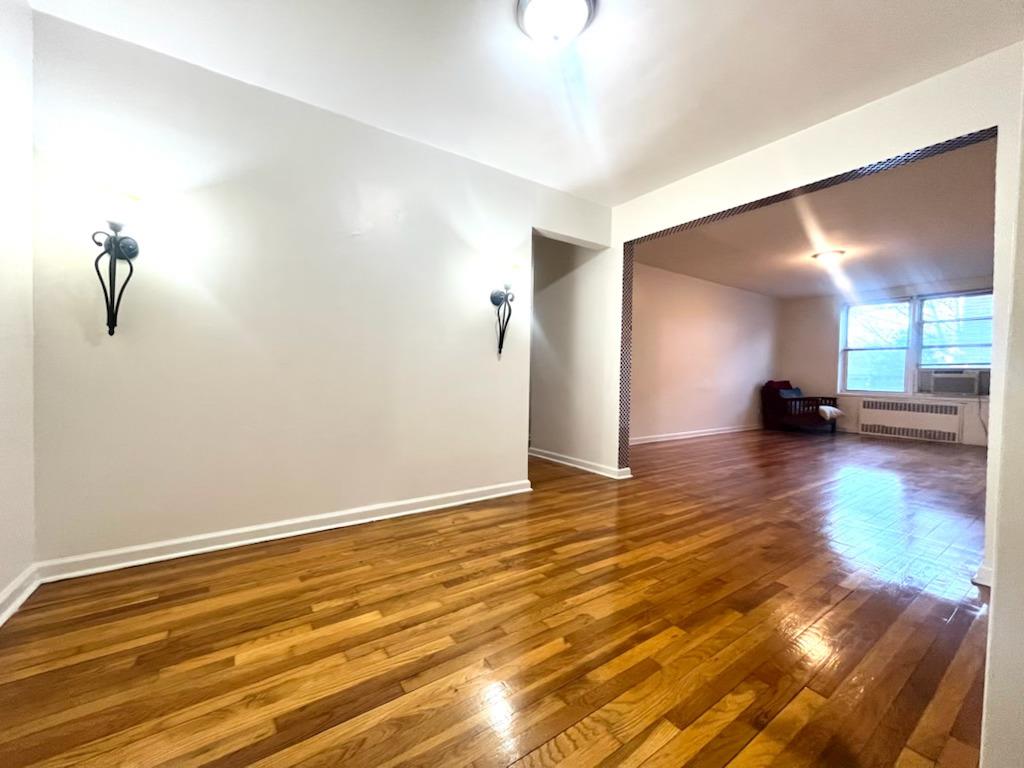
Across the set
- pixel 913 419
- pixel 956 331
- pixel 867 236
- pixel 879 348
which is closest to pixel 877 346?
pixel 879 348

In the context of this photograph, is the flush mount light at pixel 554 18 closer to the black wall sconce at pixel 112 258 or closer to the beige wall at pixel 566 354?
the black wall sconce at pixel 112 258

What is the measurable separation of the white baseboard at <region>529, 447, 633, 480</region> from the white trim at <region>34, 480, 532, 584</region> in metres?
1.37

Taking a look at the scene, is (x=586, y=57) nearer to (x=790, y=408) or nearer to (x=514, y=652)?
(x=514, y=652)

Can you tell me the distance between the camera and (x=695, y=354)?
22.7ft

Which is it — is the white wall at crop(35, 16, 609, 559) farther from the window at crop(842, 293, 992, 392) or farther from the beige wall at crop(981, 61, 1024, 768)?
the window at crop(842, 293, 992, 392)

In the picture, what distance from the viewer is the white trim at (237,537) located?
74.0 inches

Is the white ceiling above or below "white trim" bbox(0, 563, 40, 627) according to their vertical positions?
above

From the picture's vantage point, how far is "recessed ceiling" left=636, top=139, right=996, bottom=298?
10.9 feet

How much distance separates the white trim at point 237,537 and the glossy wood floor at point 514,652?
0.10 meters

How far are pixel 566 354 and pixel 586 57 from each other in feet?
9.19

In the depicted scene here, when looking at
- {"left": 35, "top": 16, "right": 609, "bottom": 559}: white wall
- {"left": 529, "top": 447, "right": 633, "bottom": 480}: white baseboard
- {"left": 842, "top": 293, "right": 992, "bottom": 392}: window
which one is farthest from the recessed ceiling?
{"left": 35, "top": 16, "right": 609, "bottom": 559}: white wall

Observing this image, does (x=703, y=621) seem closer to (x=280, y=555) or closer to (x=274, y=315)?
(x=280, y=555)

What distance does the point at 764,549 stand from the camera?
7.56 ft

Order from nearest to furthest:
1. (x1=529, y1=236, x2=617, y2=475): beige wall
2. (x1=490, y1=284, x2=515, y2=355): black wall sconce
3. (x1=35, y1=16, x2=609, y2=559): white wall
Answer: (x1=35, y1=16, x2=609, y2=559): white wall, (x1=490, y1=284, x2=515, y2=355): black wall sconce, (x1=529, y1=236, x2=617, y2=475): beige wall
